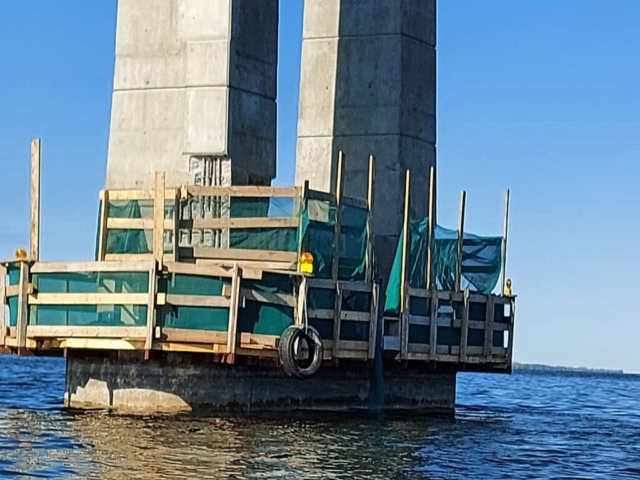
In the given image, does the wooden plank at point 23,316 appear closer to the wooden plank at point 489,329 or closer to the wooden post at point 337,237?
the wooden post at point 337,237

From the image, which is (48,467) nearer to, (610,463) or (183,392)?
(183,392)

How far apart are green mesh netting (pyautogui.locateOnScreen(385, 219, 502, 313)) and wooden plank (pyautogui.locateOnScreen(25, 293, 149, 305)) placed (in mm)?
6197

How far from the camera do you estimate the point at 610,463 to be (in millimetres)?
22938

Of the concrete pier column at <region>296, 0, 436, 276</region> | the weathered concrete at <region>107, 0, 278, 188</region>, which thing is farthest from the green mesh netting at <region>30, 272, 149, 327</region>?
the concrete pier column at <region>296, 0, 436, 276</region>

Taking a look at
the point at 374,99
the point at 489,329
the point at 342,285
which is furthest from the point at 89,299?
the point at 374,99

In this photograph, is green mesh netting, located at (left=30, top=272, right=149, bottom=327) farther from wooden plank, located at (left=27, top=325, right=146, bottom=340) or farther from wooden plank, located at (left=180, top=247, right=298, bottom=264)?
wooden plank, located at (left=180, top=247, right=298, bottom=264)

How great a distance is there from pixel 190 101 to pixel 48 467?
10.1 metres

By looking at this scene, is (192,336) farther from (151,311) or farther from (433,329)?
(433,329)

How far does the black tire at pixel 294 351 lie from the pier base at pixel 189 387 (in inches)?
53.4

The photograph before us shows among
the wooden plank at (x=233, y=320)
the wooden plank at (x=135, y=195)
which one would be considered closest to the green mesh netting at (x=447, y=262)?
the wooden plank at (x=135, y=195)

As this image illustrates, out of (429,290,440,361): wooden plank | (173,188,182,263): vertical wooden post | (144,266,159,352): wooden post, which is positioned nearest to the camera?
(144,266,159,352): wooden post

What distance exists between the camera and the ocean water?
1850 cm

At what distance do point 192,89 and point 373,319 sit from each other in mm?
5357

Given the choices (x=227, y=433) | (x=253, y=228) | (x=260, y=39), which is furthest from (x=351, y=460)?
(x=260, y=39)
